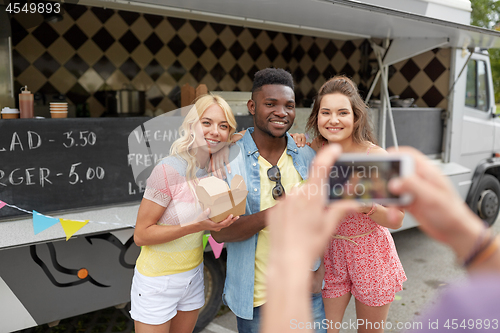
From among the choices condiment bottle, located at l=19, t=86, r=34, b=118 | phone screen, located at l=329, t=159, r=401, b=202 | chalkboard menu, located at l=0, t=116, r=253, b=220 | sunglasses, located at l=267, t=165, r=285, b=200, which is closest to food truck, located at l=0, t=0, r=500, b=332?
chalkboard menu, located at l=0, t=116, r=253, b=220

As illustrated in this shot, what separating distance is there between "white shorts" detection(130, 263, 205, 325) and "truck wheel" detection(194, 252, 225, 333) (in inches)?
46.6

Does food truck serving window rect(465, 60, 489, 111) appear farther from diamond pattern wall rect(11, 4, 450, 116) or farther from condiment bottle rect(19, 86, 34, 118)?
condiment bottle rect(19, 86, 34, 118)

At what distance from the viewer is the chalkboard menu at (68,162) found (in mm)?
2320

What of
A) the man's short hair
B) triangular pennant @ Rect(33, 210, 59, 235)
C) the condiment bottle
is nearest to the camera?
the man's short hair

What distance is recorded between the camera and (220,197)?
4.50 feet

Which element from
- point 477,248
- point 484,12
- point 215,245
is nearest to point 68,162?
point 215,245

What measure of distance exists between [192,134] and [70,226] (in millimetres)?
1146

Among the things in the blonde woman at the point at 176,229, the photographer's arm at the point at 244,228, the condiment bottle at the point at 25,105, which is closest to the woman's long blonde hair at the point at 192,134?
the blonde woman at the point at 176,229

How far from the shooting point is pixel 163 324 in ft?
5.47

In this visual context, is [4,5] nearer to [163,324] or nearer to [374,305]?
[163,324]

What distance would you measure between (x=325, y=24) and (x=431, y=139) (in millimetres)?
2230

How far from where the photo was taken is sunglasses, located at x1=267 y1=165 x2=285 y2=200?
1570 millimetres

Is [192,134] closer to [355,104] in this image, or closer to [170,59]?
[355,104]

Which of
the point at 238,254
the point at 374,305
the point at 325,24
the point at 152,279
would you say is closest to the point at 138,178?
the point at 152,279
